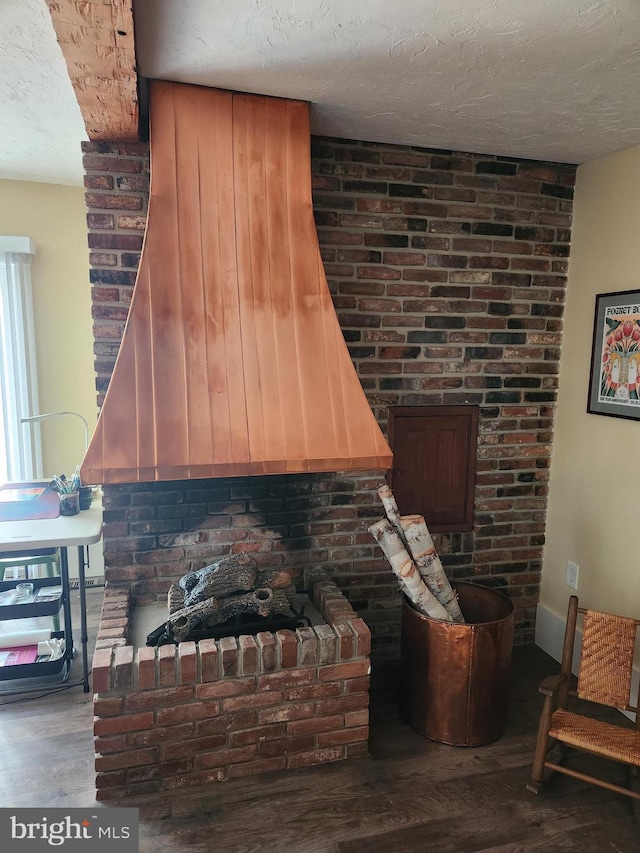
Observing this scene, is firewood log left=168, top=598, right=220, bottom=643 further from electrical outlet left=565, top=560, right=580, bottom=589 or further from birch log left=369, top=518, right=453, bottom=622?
electrical outlet left=565, top=560, right=580, bottom=589

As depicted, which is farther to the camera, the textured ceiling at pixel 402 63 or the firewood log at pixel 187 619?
the firewood log at pixel 187 619

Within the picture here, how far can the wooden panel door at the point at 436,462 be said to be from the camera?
2.82 metres

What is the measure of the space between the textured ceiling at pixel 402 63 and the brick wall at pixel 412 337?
0.26 meters

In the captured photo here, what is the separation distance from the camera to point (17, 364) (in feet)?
11.4

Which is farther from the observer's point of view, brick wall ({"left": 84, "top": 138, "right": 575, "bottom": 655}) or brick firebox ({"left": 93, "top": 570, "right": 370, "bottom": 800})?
brick wall ({"left": 84, "top": 138, "right": 575, "bottom": 655})

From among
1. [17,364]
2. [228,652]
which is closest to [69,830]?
[228,652]

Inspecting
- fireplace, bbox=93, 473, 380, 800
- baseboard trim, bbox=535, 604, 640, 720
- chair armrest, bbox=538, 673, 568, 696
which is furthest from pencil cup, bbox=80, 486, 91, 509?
baseboard trim, bbox=535, 604, 640, 720

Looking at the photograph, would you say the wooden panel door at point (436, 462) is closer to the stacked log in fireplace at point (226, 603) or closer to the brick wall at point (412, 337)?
the brick wall at point (412, 337)

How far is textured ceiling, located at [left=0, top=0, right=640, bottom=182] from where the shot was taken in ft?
4.97

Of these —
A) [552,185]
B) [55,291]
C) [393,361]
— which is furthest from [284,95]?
[55,291]

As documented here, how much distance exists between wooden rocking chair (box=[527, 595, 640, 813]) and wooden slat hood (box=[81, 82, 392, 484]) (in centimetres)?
102

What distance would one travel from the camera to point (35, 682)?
2.75 meters

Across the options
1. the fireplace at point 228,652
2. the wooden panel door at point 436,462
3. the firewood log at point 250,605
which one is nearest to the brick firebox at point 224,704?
the fireplace at point 228,652

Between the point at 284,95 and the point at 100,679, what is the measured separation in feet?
6.97
